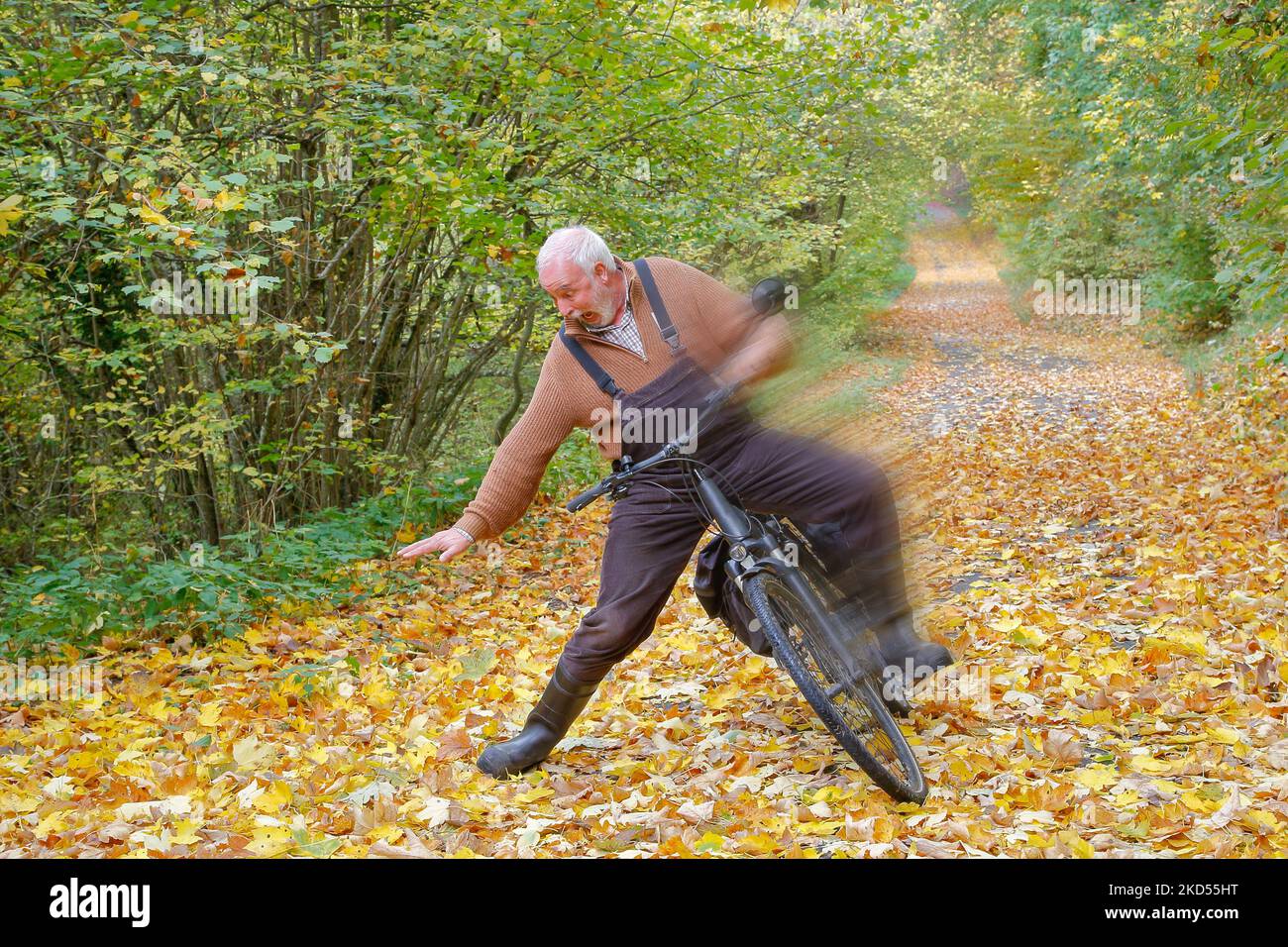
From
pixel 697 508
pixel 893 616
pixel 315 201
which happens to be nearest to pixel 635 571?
pixel 697 508

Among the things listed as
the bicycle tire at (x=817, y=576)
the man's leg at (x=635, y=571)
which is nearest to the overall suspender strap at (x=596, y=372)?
the man's leg at (x=635, y=571)

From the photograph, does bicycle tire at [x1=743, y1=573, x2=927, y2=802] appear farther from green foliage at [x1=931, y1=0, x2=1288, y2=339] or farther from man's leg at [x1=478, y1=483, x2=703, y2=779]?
green foliage at [x1=931, y1=0, x2=1288, y2=339]

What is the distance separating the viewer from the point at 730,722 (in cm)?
507

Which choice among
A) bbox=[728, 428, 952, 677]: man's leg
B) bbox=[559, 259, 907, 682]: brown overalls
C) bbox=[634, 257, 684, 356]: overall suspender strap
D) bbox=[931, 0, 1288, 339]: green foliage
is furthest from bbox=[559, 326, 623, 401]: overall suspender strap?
bbox=[931, 0, 1288, 339]: green foliage

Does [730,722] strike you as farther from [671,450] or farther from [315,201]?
[315,201]

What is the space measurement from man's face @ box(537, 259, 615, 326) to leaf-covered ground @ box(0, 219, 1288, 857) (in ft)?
4.20

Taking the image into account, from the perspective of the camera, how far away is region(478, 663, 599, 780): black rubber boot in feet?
14.7

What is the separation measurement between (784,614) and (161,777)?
2694 millimetres

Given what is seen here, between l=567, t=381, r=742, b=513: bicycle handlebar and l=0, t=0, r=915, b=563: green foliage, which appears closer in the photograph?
l=567, t=381, r=742, b=513: bicycle handlebar

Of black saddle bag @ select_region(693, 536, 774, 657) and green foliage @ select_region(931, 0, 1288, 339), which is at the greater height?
green foliage @ select_region(931, 0, 1288, 339)

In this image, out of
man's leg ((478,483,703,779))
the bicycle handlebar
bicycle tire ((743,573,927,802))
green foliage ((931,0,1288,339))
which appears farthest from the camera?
green foliage ((931,0,1288,339))

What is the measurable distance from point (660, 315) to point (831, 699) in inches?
57.3
